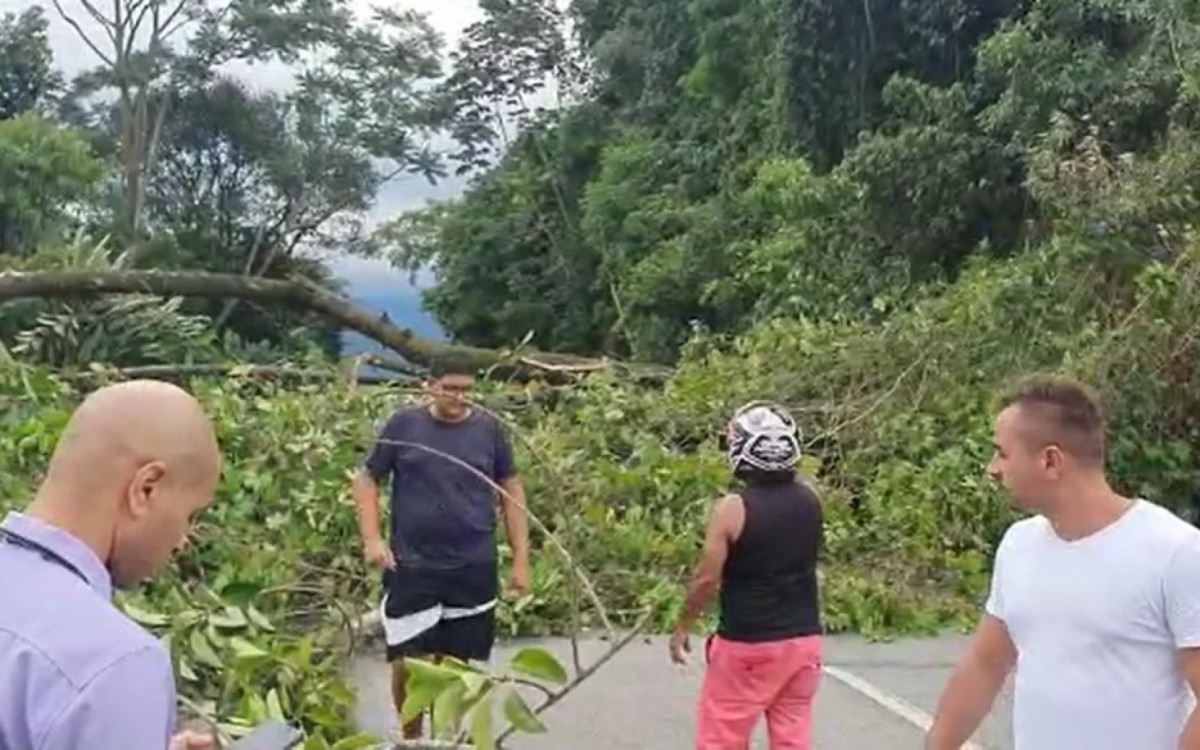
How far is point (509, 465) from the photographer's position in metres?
5.99

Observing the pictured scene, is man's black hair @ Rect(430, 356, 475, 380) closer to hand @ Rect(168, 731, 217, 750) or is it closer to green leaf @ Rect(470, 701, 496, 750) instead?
green leaf @ Rect(470, 701, 496, 750)

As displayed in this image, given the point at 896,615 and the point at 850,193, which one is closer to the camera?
the point at 896,615

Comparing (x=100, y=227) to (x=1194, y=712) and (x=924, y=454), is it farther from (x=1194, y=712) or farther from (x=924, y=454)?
(x=1194, y=712)

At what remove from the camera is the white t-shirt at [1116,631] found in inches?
122

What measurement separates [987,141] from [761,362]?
6.18 metres

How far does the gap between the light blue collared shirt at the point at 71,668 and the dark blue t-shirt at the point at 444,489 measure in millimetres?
4072

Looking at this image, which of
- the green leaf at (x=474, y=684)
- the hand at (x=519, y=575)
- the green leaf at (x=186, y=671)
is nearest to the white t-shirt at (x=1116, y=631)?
the green leaf at (x=474, y=684)

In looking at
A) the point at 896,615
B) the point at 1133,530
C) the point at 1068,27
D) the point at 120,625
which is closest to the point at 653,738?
the point at 896,615

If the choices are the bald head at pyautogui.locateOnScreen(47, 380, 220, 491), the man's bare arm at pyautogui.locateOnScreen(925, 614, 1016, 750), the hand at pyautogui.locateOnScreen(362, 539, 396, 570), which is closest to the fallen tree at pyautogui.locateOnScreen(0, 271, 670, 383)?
the hand at pyautogui.locateOnScreen(362, 539, 396, 570)

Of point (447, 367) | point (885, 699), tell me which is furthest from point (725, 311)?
point (447, 367)

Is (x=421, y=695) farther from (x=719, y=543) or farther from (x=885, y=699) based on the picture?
(x=885, y=699)

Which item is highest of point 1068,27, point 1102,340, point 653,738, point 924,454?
point 1068,27

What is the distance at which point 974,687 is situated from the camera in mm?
3596

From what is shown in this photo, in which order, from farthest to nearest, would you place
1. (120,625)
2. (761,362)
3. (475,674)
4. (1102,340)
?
(761,362) → (1102,340) → (475,674) → (120,625)
